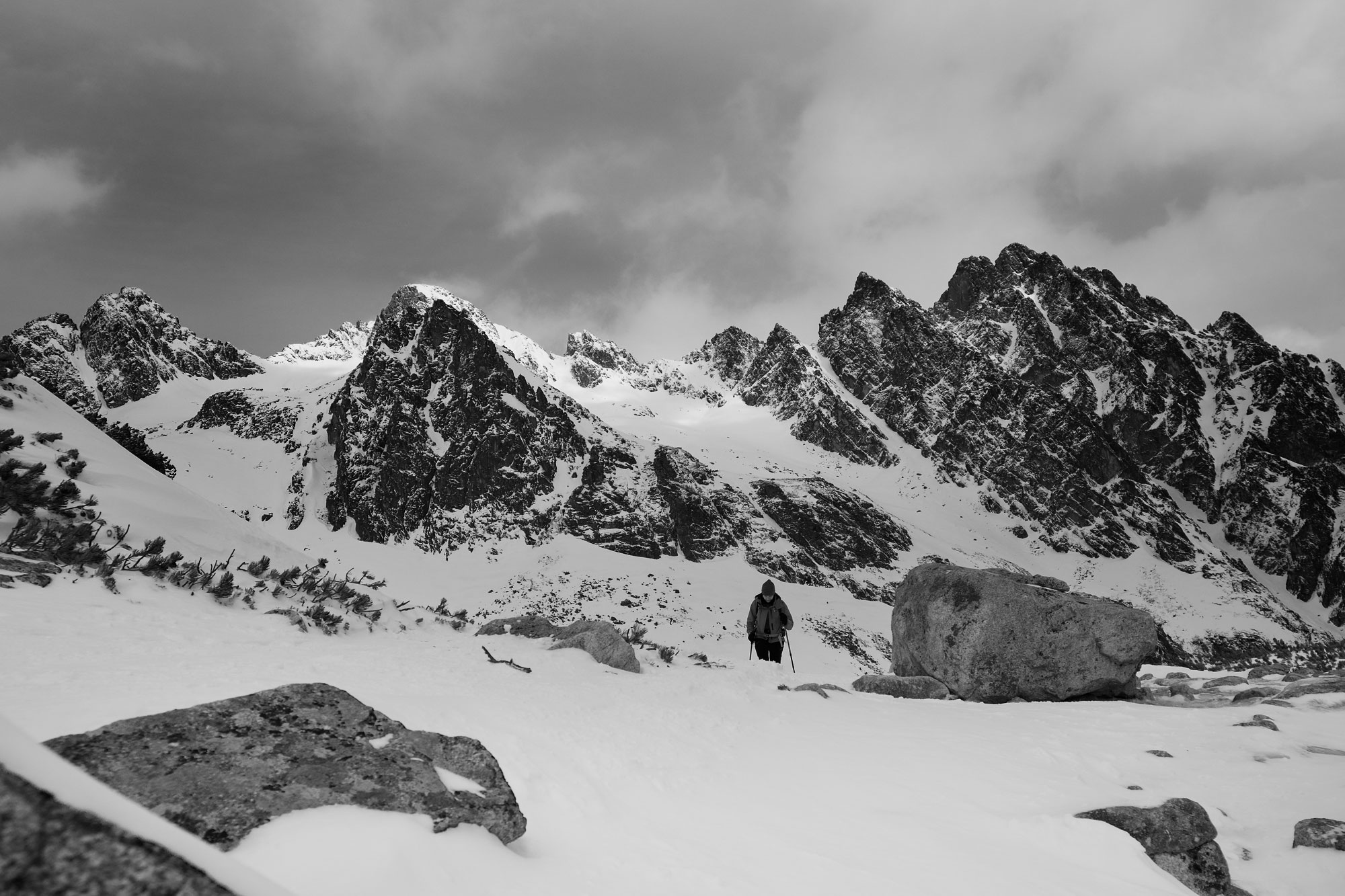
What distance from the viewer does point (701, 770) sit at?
498cm

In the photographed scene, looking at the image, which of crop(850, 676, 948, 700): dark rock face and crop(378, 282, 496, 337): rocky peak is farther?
crop(378, 282, 496, 337): rocky peak

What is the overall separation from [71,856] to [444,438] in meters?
57.2

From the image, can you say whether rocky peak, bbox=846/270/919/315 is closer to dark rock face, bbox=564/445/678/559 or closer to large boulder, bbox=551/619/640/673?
dark rock face, bbox=564/445/678/559

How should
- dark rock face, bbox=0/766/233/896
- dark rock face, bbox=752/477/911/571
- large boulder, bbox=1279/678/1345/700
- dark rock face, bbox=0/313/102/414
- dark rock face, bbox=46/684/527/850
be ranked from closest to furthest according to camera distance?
dark rock face, bbox=0/766/233/896, dark rock face, bbox=46/684/527/850, large boulder, bbox=1279/678/1345/700, dark rock face, bbox=752/477/911/571, dark rock face, bbox=0/313/102/414

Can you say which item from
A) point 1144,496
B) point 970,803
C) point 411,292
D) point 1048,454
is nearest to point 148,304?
point 411,292

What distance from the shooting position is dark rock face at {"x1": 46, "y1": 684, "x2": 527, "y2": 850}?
2.34 meters

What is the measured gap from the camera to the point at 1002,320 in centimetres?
10106

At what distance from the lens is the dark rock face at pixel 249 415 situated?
2315 inches

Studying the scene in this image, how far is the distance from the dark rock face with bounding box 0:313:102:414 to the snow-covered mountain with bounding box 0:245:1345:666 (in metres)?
0.36

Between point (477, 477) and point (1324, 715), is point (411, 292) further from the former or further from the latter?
point (1324, 715)

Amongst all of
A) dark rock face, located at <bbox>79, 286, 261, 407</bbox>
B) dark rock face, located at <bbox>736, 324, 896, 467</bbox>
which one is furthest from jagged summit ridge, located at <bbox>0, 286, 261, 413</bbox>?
dark rock face, located at <bbox>736, 324, 896, 467</bbox>

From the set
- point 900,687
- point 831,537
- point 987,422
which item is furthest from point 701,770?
point 987,422

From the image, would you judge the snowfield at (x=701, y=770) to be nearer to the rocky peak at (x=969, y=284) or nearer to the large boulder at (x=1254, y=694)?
the large boulder at (x=1254, y=694)

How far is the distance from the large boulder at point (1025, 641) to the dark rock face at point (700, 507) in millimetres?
37963
